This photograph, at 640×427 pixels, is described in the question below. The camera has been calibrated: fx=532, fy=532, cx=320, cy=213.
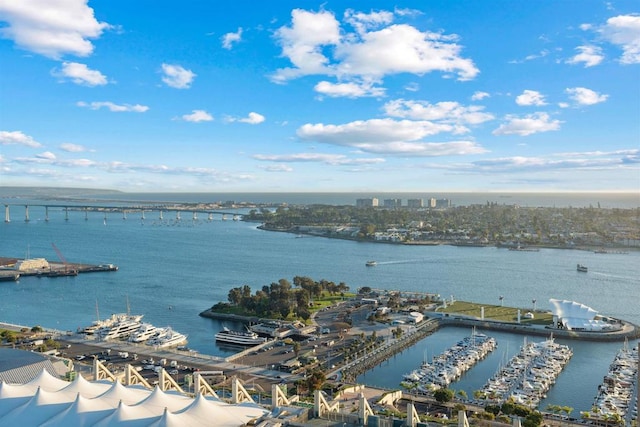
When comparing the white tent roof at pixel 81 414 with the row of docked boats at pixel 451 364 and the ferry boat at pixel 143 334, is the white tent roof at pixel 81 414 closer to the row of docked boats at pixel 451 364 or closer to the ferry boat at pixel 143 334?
the row of docked boats at pixel 451 364

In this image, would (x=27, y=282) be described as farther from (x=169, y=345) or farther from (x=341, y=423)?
(x=341, y=423)

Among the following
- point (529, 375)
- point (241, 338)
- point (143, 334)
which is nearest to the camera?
point (529, 375)

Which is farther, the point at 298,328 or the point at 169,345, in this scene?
the point at 298,328

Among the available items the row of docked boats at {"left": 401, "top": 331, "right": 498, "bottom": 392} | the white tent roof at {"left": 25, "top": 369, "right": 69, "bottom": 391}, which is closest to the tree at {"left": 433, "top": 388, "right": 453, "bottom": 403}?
the row of docked boats at {"left": 401, "top": 331, "right": 498, "bottom": 392}

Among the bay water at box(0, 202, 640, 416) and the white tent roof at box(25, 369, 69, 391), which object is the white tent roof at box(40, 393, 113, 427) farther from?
the bay water at box(0, 202, 640, 416)

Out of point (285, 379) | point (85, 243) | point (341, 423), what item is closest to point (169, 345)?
point (285, 379)

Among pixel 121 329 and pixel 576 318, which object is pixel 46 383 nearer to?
pixel 121 329

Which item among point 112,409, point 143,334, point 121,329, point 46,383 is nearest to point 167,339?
point 143,334
